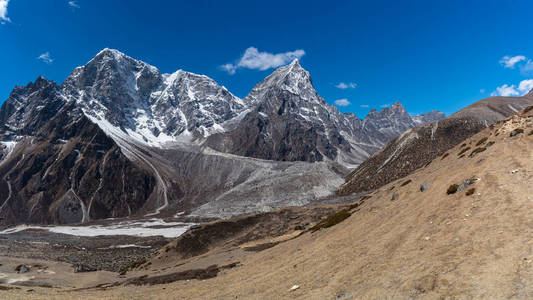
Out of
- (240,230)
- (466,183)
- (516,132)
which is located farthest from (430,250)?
(240,230)

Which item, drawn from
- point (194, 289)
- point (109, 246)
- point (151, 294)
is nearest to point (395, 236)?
point (194, 289)

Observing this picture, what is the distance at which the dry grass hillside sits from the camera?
44.9ft

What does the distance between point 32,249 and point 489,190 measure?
495 feet

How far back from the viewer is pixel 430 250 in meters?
17.2

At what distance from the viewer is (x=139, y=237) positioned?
15000 cm

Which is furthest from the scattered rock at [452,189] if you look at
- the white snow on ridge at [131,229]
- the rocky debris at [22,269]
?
the white snow on ridge at [131,229]

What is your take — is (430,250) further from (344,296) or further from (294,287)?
(294,287)

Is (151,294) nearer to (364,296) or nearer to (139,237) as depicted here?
(364,296)

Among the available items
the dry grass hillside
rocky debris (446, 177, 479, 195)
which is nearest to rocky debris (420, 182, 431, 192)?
the dry grass hillside

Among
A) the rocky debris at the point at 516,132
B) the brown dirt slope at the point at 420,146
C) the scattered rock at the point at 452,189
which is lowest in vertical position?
the scattered rock at the point at 452,189

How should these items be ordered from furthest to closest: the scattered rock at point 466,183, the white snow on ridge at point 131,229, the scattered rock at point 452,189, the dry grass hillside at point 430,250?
the white snow on ridge at point 131,229 → the scattered rock at point 452,189 → the scattered rock at point 466,183 → the dry grass hillside at point 430,250

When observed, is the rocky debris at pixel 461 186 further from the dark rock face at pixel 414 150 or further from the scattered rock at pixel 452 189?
the dark rock face at pixel 414 150

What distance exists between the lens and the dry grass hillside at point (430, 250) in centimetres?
1368

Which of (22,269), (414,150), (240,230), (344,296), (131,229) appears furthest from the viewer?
(131,229)
